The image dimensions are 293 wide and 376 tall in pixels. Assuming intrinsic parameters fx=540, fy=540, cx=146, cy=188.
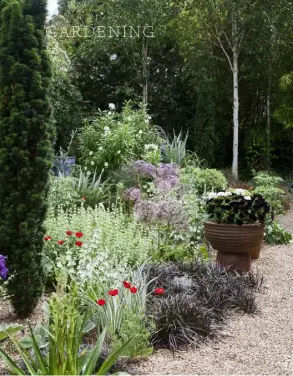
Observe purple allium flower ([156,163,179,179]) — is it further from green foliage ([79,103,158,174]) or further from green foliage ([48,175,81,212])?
green foliage ([48,175,81,212])

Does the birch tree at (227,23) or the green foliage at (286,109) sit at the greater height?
the birch tree at (227,23)

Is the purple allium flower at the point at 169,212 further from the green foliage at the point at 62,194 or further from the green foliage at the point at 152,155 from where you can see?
the green foliage at the point at 152,155

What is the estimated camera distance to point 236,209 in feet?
18.8

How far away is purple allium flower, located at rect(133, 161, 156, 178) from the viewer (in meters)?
8.27

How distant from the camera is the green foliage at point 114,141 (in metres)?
9.41

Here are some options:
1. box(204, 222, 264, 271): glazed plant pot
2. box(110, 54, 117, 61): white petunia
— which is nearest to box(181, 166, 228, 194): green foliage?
box(204, 222, 264, 271): glazed plant pot

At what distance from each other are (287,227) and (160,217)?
4.15 m

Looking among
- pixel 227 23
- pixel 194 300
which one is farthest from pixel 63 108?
pixel 194 300

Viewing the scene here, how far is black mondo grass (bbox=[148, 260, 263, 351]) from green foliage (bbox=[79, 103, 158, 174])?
437 cm

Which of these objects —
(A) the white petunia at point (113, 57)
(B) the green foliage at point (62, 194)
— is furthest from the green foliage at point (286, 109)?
(B) the green foliage at point (62, 194)

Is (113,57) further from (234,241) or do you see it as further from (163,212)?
(234,241)

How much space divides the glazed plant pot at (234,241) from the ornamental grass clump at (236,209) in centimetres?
9

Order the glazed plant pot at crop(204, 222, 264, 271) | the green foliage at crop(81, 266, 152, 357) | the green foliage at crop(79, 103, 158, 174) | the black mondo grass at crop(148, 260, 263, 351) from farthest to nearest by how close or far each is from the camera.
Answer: the green foliage at crop(79, 103, 158, 174) < the glazed plant pot at crop(204, 222, 264, 271) < the black mondo grass at crop(148, 260, 263, 351) < the green foliage at crop(81, 266, 152, 357)

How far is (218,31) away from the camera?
14602 mm
